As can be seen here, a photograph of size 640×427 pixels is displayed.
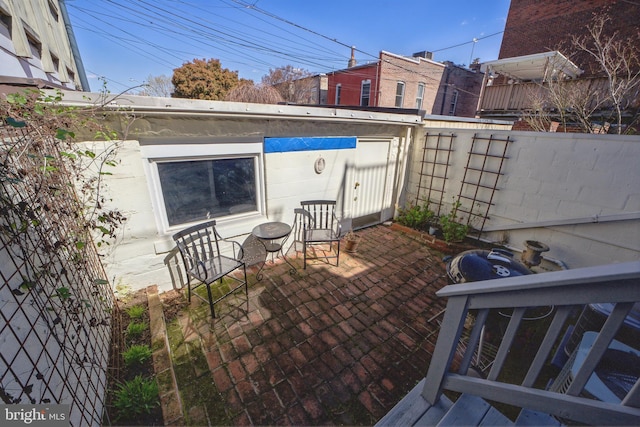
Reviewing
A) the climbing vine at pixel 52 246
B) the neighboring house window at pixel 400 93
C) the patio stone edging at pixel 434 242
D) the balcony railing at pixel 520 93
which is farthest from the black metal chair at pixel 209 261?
the neighboring house window at pixel 400 93

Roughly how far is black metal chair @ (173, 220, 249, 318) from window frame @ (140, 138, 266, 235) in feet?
1.07

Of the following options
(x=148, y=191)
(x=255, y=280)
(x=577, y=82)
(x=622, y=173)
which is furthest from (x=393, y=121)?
(x=577, y=82)

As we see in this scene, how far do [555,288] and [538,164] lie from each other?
464cm

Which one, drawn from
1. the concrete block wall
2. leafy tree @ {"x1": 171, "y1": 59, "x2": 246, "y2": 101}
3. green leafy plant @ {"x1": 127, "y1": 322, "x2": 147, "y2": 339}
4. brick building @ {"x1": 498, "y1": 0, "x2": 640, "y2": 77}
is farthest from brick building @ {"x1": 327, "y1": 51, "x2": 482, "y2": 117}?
green leafy plant @ {"x1": 127, "y1": 322, "x2": 147, "y2": 339}

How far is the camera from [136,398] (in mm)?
2113

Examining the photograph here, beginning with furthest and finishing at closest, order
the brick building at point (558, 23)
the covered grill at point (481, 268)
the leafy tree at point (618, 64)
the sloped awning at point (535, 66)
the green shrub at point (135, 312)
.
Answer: the brick building at point (558, 23)
the sloped awning at point (535, 66)
the leafy tree at point (618, 64)
the green shrub at point (135, 312)
the covered grill at point (481, 268)

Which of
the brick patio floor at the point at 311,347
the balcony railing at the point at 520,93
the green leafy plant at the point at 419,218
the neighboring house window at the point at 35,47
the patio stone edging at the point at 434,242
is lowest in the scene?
the brick patio floor at the point at 311,347

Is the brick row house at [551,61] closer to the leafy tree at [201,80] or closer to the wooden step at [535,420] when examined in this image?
the wooden step at [535,420]

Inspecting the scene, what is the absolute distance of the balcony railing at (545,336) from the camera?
90 cm

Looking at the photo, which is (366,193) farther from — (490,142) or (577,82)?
(577,82)

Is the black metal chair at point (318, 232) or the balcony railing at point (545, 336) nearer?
the balcony railing at point (545, 336)

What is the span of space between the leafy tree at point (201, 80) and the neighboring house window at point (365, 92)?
9.10 metres

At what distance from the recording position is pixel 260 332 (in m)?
3.01

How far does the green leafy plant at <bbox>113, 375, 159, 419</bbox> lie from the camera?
2.06 metres
